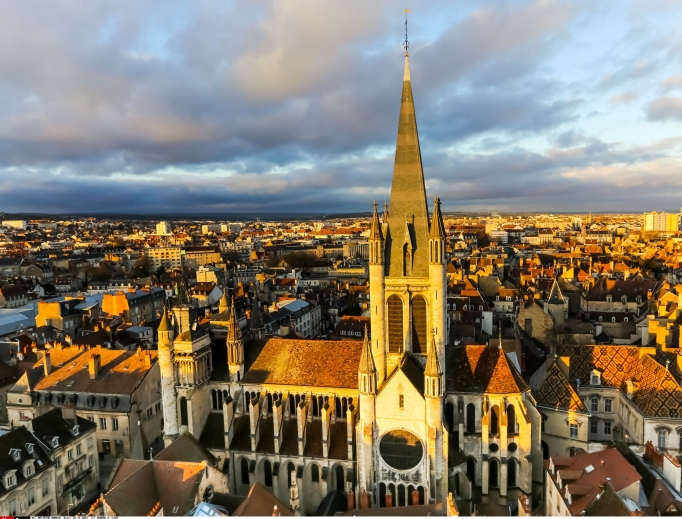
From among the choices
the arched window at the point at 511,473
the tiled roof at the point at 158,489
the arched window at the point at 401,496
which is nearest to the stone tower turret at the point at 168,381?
the tiled roof at the point at 158,489

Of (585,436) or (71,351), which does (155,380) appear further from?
(585,436)

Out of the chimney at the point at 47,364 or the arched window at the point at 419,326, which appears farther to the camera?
the chimney at the point at 47,364

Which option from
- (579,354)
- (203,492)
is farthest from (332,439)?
(579,354)

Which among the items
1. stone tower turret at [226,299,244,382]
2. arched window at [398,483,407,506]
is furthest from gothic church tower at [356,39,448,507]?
stone tower turret at [226,299,244,382]

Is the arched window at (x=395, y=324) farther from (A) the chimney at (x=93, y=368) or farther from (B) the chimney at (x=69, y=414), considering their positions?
(A) the chimney at (x=93, y=368)

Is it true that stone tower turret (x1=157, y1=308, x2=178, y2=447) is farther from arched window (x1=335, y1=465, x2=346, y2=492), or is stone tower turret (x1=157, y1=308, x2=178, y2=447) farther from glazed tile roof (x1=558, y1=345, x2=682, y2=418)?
glazed tile roof (x1=558, y1=345, x2=682, y2=418)
